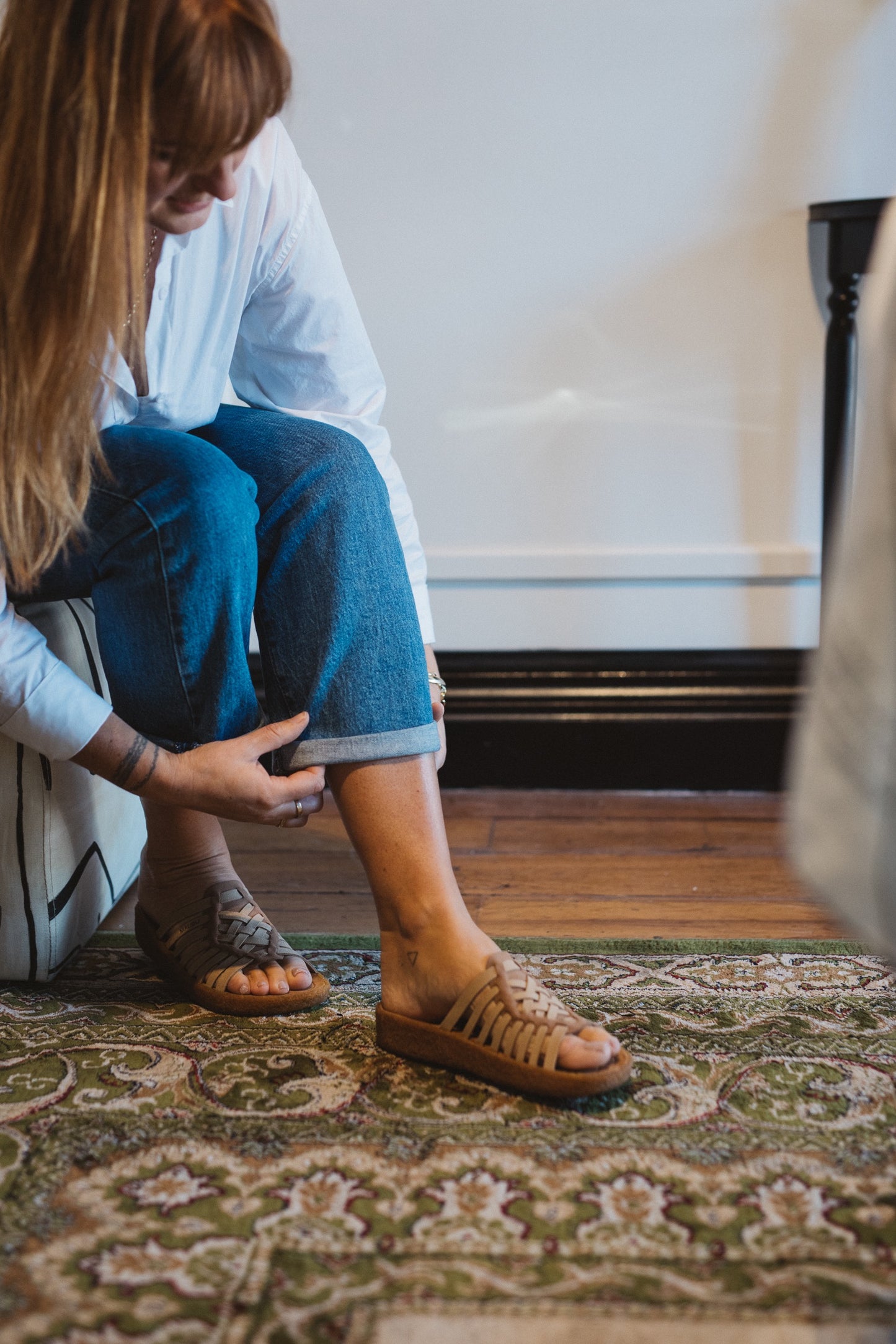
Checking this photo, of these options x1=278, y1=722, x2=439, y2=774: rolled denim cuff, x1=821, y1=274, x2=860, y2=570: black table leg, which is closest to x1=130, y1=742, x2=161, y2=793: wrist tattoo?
x1=278, y1=722, x2=439, y2=774: rolled denim cuff

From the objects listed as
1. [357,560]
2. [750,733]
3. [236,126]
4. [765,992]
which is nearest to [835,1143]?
[765,992]

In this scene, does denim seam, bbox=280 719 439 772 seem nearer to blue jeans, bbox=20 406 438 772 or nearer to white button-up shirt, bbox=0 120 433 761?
blue jeans, bbox=20 406 438 772

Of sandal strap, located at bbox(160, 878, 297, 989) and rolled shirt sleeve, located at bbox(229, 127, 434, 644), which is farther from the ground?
rolled shirt sleeve, located at bbox(229, 127, 434, 644)

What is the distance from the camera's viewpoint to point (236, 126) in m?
0.72

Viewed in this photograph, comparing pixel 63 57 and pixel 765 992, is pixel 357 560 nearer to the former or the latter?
pixel 63 57

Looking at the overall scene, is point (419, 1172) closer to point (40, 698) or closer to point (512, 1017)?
point (512, 1017)

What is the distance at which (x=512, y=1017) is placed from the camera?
31.4 inches

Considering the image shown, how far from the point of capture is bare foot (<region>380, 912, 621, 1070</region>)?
828 mm

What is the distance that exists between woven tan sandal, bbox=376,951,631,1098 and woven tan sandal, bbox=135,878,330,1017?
14 cm

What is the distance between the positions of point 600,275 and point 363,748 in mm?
1006

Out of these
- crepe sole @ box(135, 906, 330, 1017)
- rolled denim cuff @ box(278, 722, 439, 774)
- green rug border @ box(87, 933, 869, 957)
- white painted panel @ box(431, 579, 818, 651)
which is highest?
rolled denim cuff @ box(278, 722, 439, 774)

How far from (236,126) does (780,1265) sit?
2.43 ft

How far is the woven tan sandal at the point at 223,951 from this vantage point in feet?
3.07

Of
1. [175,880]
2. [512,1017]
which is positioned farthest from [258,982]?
[512,1017]
